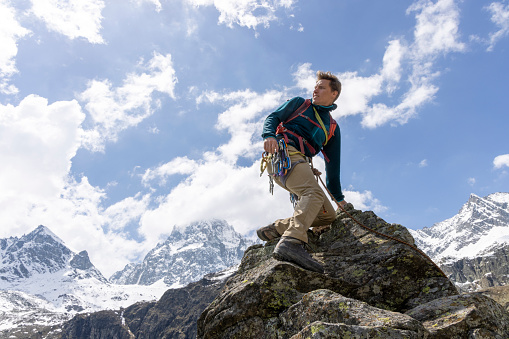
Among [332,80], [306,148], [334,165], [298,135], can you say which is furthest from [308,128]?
[334,165]

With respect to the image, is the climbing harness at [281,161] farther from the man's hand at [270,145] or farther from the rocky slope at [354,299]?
the rocky slope at [354,299]

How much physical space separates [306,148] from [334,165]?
1.30 meters

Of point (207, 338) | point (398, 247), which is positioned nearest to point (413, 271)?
point (398, 247)

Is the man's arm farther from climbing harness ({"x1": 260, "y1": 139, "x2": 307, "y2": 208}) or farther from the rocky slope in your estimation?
the rocky slope

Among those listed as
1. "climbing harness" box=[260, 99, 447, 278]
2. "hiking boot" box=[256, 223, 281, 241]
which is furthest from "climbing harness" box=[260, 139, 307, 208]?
"hiking boot" box=[256, 223, 281, 241]

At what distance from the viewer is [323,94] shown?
27.4 ft

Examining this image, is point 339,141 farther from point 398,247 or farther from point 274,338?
point 274,338

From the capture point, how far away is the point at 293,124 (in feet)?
27.0

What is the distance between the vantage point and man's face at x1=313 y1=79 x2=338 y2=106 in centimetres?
833

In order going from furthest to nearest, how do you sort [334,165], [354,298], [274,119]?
[334,165], [274,119], [354,298]

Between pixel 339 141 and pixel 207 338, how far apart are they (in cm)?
537

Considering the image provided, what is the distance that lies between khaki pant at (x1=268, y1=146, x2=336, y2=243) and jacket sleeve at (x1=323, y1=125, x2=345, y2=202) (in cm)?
110

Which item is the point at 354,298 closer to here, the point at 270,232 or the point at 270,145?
the point at 270,232

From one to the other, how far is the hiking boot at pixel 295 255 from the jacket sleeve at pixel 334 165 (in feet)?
9.87
